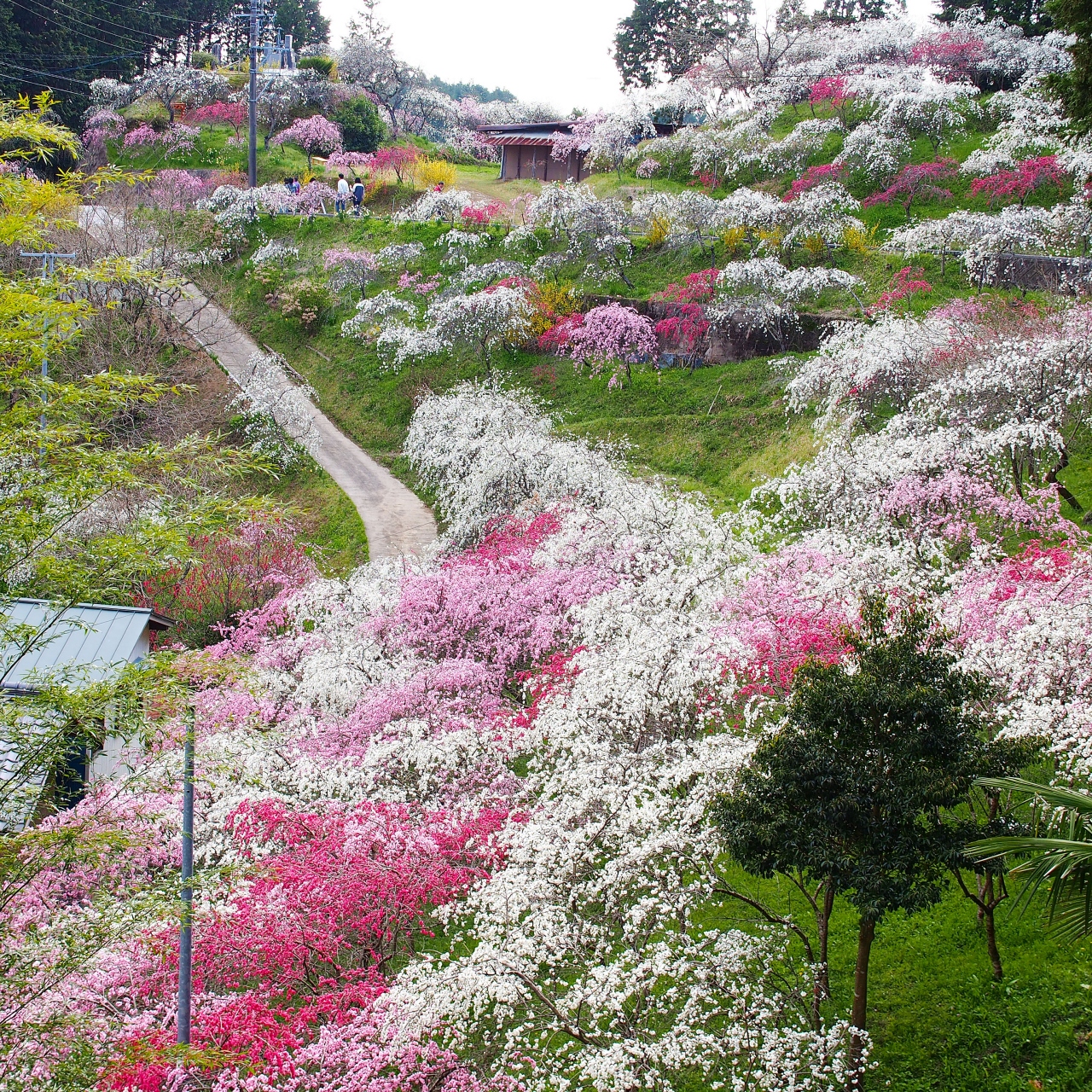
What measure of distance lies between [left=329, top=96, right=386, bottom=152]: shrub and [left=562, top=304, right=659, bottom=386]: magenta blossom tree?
27.8 m

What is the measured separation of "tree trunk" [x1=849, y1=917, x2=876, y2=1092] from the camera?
23.9ft

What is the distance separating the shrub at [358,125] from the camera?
47625 mm

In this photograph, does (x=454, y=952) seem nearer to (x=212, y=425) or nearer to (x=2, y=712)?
(x=2, y=712)

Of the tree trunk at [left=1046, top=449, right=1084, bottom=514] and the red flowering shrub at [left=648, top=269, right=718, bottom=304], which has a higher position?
the red flowering shrub at [left=648, top=269, right=718, bottom=304]

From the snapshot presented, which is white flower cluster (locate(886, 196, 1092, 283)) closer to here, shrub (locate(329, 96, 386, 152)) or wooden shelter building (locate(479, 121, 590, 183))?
wooden shelter building (locate(479, 121, 590, 183))

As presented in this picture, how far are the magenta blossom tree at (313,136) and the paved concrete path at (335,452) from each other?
13559mm

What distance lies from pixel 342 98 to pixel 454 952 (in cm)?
5128

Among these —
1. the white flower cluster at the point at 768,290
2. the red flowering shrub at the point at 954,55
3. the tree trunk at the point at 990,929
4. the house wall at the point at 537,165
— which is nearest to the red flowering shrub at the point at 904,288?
the white flower cluster at the point at 768,290

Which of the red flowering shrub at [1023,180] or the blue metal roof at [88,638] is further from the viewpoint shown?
the red flowering shrub at [1023,180]

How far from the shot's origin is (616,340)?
27.2 m

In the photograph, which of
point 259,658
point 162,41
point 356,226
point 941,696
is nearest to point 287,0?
point 162,41

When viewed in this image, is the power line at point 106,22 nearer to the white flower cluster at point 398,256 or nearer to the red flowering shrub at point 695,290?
the white flower cluster at point 398,256

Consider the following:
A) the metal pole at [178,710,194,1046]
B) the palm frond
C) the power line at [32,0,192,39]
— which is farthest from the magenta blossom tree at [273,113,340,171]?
the palm frond

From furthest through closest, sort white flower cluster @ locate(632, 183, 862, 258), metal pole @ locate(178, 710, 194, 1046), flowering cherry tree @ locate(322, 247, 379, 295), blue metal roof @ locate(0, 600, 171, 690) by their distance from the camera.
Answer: flowering cherry tree @ locate(322, 247, 379, 295) < white flower cluster @ locate(632, 183, 862, 258) < blue metal roof @ locate(0, 600, 171, 690) < metal pole @ locate(178, 710, 194, 1046)
